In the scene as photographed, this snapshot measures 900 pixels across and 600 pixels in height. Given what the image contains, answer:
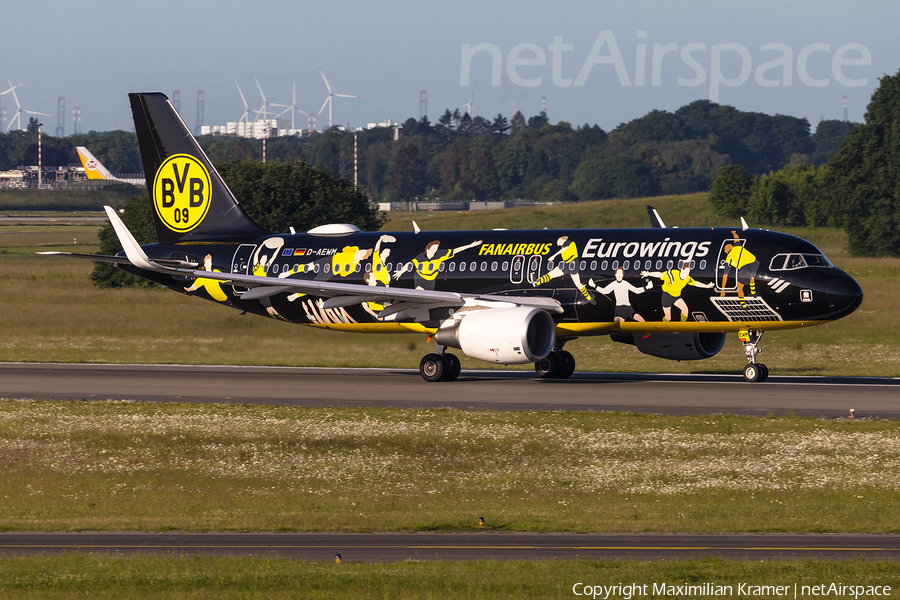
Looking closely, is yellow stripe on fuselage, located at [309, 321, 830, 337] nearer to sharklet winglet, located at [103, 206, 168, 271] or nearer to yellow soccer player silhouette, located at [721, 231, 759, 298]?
yellow soccer player silhouette, located at [721, 231, 759, 298]

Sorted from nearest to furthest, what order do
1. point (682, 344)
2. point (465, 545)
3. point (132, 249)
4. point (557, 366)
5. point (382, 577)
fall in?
1. point (382, 577)
2. point (465, 545)
3. point (682, 344)
4. point (557, 366)
5. point (132, 249)

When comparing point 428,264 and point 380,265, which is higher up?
→ point 428,264

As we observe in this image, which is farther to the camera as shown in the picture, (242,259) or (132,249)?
(242,259)

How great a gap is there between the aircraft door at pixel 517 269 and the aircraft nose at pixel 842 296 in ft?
32.2

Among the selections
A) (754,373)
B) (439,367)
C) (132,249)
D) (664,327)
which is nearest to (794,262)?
(754,373)

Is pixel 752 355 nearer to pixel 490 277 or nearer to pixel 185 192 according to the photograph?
pixel 490 277

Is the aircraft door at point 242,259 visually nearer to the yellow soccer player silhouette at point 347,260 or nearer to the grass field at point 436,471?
the yellow soccer player silhouette at point 347,260

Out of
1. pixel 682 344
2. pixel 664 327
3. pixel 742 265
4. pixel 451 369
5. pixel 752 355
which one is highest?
pixel 742 265

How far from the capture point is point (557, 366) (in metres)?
40.2

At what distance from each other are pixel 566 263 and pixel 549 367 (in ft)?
13.3

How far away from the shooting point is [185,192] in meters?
46.0

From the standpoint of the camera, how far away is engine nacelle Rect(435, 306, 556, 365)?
35.3 m

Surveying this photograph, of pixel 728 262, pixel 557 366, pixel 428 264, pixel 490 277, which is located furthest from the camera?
pixel 428 264

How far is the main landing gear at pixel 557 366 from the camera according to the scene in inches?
1585
